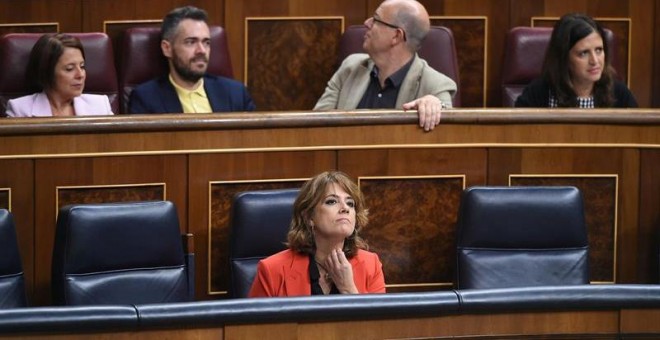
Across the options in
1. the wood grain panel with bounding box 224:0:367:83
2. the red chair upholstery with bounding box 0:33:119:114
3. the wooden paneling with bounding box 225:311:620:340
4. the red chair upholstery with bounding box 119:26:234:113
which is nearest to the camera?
the wooden paneling with bounding box 225:311:620:340

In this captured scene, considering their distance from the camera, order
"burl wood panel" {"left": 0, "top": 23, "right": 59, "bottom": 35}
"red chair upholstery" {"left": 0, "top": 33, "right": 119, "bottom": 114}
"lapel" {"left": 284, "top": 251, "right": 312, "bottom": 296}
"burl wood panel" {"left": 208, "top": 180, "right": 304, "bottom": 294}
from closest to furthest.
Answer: "lapel" {"left": 284, "top": 251, "right": 312, "bottom": 296} < "burl wood panel" {"left": 208, "top": 180, "right": 304, "bottom": 294} < "red chair upholstery" {"left": 0, "top": 33, "right": 119, "bottom": 114} < "burl wood panel" {"left": 0, "top": 23, "right": 59, "bottom": 35}

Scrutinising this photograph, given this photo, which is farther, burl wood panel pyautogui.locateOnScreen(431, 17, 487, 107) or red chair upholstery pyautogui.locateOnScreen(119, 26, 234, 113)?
burl wood panel pyautogui.locateOnScreen(431, 17, 487, 107)

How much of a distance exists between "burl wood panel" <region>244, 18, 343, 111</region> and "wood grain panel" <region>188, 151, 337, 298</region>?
2.17ft

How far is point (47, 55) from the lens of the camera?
8.98ft

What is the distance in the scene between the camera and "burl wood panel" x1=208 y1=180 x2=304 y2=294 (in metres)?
2.51

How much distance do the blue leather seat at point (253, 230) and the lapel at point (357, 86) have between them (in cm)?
46

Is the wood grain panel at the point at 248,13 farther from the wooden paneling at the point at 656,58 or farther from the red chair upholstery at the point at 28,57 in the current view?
the wooden paneling at the point at 656,58

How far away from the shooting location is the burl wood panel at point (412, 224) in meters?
2.58

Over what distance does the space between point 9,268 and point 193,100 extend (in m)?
0.71

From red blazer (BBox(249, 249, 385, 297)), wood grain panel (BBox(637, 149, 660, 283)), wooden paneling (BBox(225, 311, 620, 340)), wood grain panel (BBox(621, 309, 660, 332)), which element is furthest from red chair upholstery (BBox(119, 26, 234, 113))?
wood grain panel (BBox(621, 309, 660, 332))

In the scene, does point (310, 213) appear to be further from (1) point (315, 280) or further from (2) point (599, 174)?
(2) point (599, 174)

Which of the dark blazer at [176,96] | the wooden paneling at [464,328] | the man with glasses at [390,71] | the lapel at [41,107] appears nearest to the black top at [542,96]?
the man with glasses at [390,71]

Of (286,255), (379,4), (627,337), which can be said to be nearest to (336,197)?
(286,255)

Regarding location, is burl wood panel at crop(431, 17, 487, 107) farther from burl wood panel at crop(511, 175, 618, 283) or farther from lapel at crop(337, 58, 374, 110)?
burl wood panel at crop(511, 175, 618, 283)
